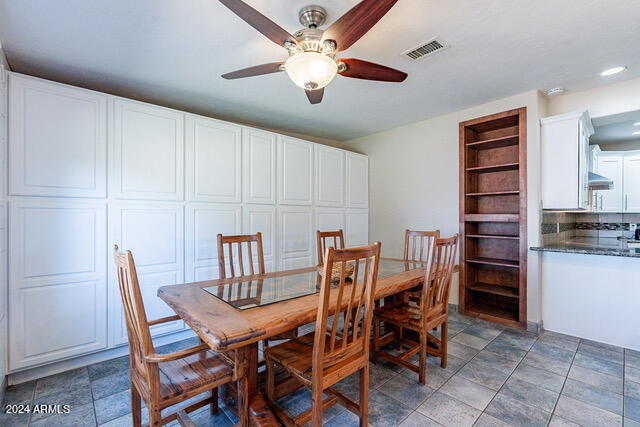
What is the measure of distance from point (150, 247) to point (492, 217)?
3.65m

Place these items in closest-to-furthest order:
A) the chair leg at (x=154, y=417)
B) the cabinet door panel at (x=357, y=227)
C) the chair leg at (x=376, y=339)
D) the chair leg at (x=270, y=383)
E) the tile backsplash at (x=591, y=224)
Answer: the chair leg at (x=154, y=417) < the chair leg at (x=270, y=383) < the chair leg at (x=376, y=339) < the tile backsplash at (x=591, y=224) < the cabinet door panel at (x=357, y=227)

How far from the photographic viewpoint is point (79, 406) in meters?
1.92

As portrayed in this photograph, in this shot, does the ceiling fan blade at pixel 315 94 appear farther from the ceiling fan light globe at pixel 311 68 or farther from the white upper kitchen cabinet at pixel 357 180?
the white upper kitchen cabinet at pixel 357 180

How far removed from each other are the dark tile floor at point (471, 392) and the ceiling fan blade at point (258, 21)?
2254 mm

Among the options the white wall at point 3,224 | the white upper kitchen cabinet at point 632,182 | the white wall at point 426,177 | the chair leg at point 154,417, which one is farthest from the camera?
the white upper kitchen cabinet at point 632,182

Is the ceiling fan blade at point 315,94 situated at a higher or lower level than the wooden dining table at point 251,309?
higher

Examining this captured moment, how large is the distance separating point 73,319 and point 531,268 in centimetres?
434

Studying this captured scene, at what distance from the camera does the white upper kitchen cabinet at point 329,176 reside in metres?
4.07

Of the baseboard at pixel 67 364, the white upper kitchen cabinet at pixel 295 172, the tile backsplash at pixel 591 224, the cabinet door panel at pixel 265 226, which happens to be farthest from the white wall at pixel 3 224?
the tile backsplash at pixel 591 224

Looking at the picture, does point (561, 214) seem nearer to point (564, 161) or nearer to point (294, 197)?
point (564, 161)

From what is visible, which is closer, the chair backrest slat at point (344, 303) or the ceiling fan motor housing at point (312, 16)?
the chair backrest slat at point (344, 303)

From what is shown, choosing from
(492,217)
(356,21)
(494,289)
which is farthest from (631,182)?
(356,21)

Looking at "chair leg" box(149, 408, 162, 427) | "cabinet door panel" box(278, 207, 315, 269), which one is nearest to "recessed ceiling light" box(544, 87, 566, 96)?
"cabinet door panel" box(278, 207, 315, 269)

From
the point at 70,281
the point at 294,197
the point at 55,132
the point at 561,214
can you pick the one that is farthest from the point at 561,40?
the point at 70,281
